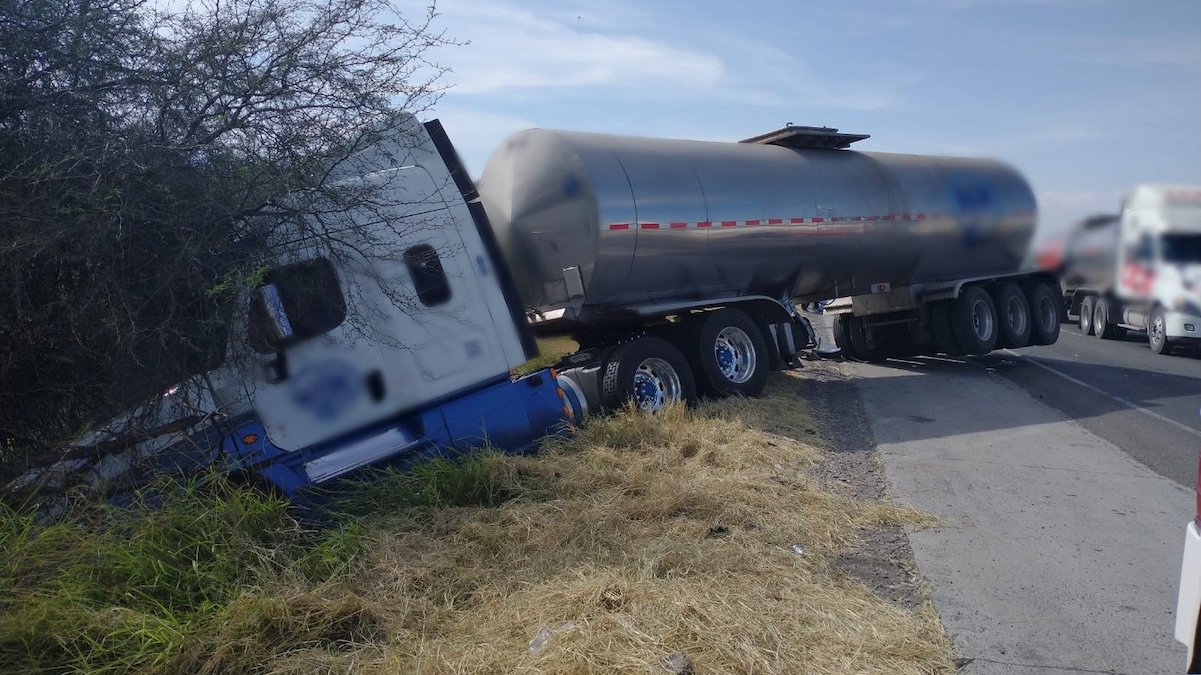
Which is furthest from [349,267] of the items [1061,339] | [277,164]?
[1061,339]

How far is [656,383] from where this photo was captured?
1036 cm

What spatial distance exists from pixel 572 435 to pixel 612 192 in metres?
3.01

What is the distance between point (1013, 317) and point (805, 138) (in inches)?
218

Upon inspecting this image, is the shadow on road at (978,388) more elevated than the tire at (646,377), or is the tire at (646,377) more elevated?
the tire at (646,377)

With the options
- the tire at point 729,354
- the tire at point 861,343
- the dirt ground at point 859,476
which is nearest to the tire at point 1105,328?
the tire at point 861,343

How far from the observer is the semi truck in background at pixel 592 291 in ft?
20.9

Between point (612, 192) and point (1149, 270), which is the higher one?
point (612, 192)

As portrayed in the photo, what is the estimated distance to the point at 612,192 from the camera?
32.7 ft

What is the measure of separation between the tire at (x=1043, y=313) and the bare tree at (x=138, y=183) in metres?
13.4

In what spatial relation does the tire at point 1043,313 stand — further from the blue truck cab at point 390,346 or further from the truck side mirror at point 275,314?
the truck side mirror at point 275,314

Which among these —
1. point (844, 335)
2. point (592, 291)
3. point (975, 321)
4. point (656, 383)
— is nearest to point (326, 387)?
point (592, 291)

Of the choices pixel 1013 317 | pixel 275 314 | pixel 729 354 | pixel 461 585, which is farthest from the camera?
pixel 1013 317

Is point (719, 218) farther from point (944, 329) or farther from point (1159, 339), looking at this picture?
point (1159, 339)

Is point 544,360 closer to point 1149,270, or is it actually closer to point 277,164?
point 277,164
